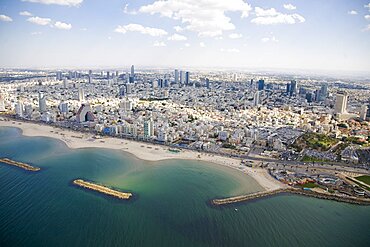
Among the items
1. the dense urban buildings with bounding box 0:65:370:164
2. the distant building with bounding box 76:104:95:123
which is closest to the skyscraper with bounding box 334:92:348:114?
the dense urban buildings with bounding box 0:65:370:164

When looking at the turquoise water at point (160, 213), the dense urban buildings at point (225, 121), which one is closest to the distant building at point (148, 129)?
the dense urban buildings at point (225, 121)

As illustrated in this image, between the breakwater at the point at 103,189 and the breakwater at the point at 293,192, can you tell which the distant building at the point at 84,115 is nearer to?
the breakwater at the point at 103,189

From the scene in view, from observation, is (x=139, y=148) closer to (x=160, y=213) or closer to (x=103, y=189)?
(x=103, y=189)

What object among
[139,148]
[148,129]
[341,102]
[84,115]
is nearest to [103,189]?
[139,148]

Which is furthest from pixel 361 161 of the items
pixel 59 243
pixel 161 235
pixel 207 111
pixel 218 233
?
pixel 207 111

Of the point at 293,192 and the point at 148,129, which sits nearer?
the point at 293,192

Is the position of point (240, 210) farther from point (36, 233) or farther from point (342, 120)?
point (342, 120)
